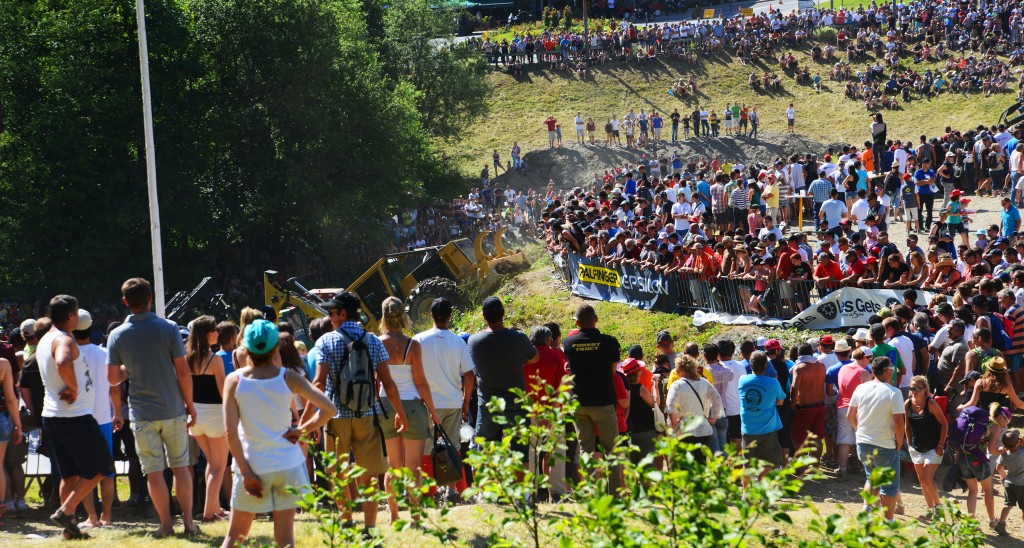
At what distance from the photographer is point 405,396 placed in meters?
8.12

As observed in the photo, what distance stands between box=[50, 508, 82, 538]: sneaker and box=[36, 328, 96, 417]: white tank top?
2.30 feet

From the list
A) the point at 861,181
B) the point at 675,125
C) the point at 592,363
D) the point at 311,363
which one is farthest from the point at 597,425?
the point at 675,125

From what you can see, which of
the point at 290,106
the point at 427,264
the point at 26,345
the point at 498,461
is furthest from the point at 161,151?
the point at 498,461

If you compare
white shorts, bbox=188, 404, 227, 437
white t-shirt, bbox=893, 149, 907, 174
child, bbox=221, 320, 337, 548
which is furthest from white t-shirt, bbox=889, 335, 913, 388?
white t-shirt, bbox=893, 149, 907, 174

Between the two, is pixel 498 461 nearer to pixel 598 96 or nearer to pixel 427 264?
pixel 427 264

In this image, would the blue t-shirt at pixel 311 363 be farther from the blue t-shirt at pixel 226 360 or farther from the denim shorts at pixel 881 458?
the denim shorts at pixel 881 458

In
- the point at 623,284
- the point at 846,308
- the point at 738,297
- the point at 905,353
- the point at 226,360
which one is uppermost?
the point at 226,360

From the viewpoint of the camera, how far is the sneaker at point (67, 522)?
748 centimetres

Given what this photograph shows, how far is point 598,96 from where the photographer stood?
175 ft

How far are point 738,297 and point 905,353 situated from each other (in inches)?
261

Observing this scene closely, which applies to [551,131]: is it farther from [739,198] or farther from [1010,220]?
[1010,220]

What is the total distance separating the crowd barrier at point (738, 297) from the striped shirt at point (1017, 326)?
1974 mm

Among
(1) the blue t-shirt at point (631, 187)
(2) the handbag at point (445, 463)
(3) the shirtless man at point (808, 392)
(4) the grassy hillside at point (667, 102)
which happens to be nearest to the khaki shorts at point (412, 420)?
(2) the handbag at point (445, 463)

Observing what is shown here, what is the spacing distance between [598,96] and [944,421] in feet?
147
